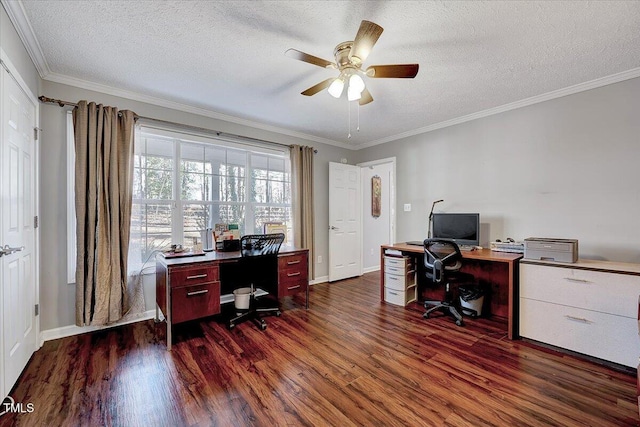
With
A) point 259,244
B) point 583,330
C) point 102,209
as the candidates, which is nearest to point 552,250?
point 583,330

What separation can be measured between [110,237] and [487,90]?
13.2 feet

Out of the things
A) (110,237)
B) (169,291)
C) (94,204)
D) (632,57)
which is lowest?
(169,291)

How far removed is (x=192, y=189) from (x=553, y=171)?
400 centimetres

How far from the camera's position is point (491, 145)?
10.6 ft

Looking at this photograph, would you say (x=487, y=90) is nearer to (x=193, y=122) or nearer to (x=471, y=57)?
(x=471, y=57)

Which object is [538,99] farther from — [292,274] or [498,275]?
[292,274]

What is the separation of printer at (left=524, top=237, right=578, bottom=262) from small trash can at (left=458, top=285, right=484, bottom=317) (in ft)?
2.46

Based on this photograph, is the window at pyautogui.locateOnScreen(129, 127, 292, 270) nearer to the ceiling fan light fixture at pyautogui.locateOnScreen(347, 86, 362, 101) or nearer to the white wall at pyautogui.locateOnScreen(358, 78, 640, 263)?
the ceiling fan light fixture at pyautogui.locateOnScreen(347, 86, 362, 101)

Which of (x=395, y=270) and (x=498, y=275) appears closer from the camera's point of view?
(x=498, y=275)

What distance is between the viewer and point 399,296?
3.37 meters

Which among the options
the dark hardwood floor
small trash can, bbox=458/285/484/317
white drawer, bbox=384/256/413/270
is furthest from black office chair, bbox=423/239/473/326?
white drawer, bbox=384/256/413/270

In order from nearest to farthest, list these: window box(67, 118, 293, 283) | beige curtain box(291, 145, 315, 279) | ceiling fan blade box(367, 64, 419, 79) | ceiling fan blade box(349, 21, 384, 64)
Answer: ceiling fan blade box(349, 21, 384, 64) < ceiling fan blade box(367, 64, 419, 79) < window box(67, 118, 293, 283) < beige curtain box(291, 145, 315, 279)

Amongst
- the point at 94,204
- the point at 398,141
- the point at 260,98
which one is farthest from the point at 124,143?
the point at 398,141

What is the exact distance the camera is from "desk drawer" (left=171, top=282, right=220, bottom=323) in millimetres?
2303
